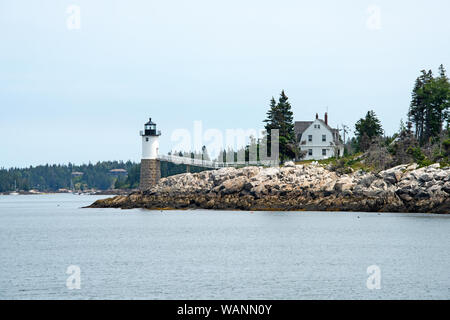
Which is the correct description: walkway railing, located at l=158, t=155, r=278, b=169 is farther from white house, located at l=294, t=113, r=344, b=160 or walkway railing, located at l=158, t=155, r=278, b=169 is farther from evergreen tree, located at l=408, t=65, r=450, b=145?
evergreen tree, located at l=408, t=65, r=450, b=145

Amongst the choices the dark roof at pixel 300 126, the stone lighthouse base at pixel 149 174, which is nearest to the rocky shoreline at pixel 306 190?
the stone lighthouse base at pixel 149 174

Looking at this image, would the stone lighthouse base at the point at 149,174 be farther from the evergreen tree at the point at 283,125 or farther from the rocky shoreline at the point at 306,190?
the evergreen tree at the point at 283,125

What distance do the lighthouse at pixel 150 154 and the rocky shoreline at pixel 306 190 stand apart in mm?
3087

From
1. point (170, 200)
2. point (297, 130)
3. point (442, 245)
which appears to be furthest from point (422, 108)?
point (442, 245)

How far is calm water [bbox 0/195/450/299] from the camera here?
31297 millimetres

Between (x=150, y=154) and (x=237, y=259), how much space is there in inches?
2215

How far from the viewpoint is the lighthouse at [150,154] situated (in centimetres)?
9556

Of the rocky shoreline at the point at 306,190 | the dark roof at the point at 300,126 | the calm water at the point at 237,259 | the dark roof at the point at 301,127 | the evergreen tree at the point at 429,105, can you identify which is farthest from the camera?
the dark roof at the point at 300,126

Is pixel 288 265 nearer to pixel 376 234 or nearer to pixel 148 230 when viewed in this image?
pixel 376 234

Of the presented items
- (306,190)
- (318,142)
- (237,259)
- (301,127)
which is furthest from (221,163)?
(237,259)

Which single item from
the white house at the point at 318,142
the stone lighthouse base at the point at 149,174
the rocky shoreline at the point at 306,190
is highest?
the white house at the point at 318,142

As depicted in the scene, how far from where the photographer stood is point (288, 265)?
38719 mm

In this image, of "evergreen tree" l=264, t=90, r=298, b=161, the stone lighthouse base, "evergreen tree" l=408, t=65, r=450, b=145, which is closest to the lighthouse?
the stone lighthouse base
